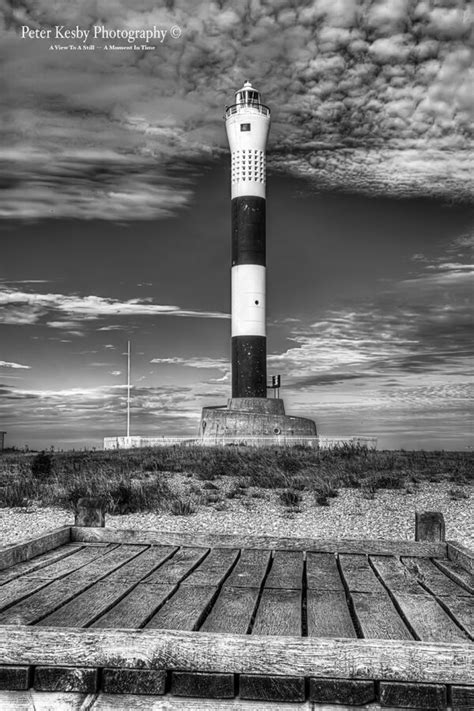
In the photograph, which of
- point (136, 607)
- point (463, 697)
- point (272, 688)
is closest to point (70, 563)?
point (136, 607)

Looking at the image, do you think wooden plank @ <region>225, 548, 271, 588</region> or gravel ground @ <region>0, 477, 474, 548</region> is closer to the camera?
wooden plank @ <region>225, 548, 271, 588</region>

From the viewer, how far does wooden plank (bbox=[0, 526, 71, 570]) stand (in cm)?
423

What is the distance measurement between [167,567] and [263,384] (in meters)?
29.0

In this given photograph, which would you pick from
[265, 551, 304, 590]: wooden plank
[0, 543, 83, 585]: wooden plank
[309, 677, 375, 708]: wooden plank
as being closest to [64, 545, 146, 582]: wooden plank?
[0, 543, 83, 585]: wooden plank

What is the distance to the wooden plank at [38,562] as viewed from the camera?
4.02 meters

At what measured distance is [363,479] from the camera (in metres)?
17.4

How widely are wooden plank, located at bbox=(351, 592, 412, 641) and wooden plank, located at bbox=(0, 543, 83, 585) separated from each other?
1882mm

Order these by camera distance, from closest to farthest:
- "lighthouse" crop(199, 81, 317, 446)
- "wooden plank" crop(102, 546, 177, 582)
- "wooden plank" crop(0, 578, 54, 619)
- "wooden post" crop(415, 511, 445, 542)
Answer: "wooden plank" crop(0, 578, 54, 619)
"wooden plank" crop(102, 546, 177, 582)
"wooden post" crop(415, 511, 445, 542)
"lighthouse" crop(199, 81, 317, 446)

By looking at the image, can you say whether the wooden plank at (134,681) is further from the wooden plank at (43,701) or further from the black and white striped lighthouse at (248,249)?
the black and white striped lighthouse at (248,249)

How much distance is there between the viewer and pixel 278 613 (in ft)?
10.4

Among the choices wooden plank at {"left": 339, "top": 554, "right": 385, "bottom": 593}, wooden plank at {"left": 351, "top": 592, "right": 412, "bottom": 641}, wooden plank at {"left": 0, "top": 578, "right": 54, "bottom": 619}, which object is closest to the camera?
wooden plank at {"left": 351, "top": 592, "right": 412, "bottom": 641}

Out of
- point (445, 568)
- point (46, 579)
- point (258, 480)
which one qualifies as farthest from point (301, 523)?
point (46, 579)

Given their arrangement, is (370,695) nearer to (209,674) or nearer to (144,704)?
(209,674)

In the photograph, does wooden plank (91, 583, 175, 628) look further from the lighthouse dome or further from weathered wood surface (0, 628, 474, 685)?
the lighthouse dome
